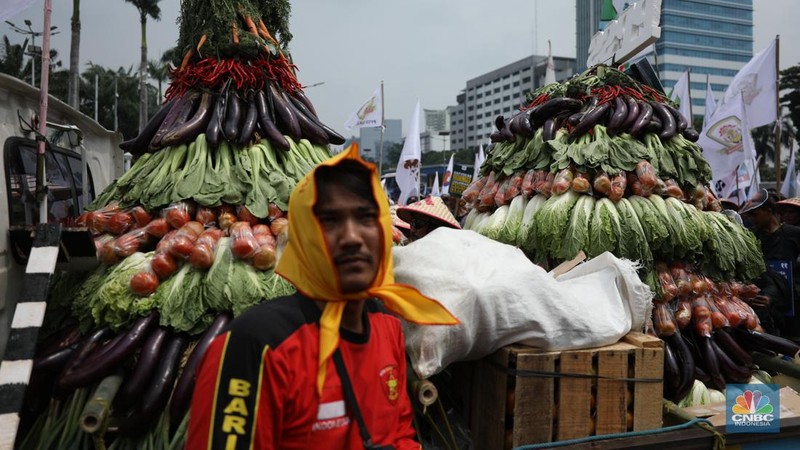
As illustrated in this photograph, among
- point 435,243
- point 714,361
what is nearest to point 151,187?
point 435,243

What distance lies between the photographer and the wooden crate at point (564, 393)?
257cm

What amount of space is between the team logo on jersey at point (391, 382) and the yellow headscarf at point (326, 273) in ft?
0.69

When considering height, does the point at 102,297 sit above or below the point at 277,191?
below

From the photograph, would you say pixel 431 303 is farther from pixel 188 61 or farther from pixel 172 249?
pixel 188 61

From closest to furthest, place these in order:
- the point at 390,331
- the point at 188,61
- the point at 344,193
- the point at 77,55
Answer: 1. the point at 344,193
2. the point at 390,331
3. the point at 188,61
4. the point at 77,55

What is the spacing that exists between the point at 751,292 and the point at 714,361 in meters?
1.09

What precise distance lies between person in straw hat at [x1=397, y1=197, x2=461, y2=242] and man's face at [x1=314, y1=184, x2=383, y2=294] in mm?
2508

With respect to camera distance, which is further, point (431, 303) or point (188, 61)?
point (188, 61)

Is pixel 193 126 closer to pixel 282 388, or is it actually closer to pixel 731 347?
pixel 282 388

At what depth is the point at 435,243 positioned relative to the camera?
115 inches

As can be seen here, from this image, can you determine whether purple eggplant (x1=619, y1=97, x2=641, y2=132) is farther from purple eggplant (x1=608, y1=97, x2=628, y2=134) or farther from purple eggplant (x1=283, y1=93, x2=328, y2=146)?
purple eggplant (x1=283, y1=93, x2=328, y2=146)

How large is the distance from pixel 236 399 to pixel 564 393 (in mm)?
1755

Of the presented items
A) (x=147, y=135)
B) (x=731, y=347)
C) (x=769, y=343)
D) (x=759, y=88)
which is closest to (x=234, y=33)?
(x=147, y=135)

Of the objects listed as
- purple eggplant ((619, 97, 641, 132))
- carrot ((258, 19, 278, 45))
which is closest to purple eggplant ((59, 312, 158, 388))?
carrot ((258, 19, 278, 45))
